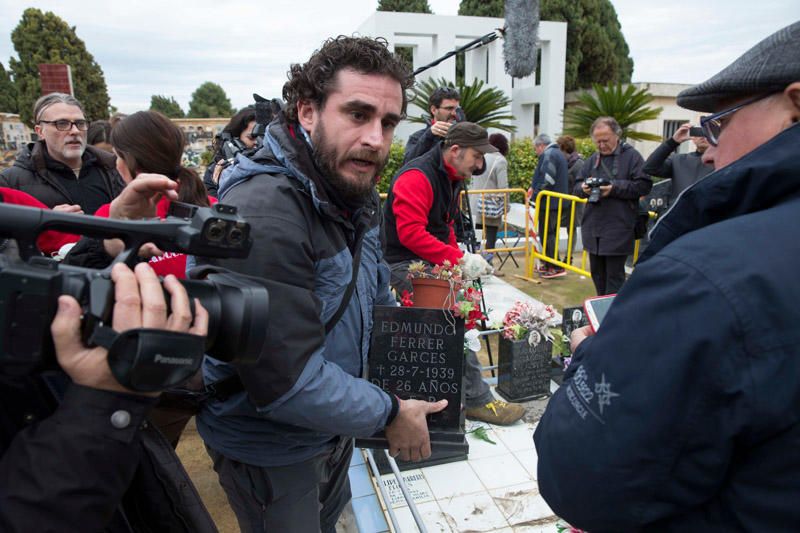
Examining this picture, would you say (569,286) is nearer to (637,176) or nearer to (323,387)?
(637,176)

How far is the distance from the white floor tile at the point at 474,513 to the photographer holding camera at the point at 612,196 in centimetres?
345

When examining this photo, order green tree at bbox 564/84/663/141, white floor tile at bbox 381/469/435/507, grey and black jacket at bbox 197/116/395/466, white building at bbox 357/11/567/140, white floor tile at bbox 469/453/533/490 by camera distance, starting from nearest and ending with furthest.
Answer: grey and black jacket at bbox 197/116/395/466 → white floor tile at bbox 381/469/435/507 → white floor tile at bbox 469/453/533/490 → green tree at bbox 564/84/663/141 → white building at bbox 357/11/567/140

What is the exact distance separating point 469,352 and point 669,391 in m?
2.81

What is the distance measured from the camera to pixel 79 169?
12.3 ft

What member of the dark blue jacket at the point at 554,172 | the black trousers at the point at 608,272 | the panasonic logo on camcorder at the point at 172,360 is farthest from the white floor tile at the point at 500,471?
the dark blue jacket at the point at 554,172

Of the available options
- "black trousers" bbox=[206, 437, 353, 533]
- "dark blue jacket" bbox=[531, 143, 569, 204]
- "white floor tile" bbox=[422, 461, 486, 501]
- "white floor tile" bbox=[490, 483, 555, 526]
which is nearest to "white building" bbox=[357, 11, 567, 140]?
"dark blue jacket" bbox=[531, 143, 569, 204]

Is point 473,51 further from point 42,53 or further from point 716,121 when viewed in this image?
point 42,53

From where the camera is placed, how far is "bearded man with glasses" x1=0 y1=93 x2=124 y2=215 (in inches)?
138

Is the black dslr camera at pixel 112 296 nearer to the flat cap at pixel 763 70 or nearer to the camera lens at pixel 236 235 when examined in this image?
the camera lens at pixel 236 235

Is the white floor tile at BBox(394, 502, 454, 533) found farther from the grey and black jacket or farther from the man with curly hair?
the grey and black jacket

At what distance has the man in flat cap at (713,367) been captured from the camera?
0.82 metres

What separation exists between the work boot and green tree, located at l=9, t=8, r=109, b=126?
93.6 feet

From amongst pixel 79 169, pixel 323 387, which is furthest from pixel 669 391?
pixel 79 169

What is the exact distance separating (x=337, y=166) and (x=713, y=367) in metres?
1.24
